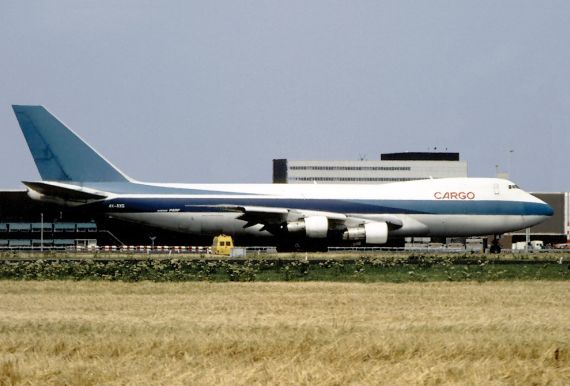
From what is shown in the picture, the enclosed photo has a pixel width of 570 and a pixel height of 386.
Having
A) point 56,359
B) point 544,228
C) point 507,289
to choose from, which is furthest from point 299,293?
point 544,228

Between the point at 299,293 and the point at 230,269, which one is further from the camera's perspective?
the point at 230,269

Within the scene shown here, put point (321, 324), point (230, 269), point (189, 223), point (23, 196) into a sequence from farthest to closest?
1. point (23, 196)
2. point (189, 223)
3. point (230, 269)
4. point (321, 324)

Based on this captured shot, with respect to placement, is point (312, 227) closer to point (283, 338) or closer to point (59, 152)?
point (59, 152)

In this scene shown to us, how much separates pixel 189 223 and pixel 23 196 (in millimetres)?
40348

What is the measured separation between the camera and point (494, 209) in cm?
6812

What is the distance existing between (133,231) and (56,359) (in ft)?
168

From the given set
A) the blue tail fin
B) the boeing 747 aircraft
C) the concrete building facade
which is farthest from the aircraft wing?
the concrete building facade

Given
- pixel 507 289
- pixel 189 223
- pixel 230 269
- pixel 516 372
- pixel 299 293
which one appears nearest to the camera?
pixel 516 372

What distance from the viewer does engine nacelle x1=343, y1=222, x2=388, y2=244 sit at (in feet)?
211

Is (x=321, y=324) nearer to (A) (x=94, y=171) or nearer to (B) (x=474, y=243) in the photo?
(A) (x=94, y=171)

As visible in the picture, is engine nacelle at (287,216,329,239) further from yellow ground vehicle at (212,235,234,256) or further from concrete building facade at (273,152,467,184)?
concrete building facade at (273,152,467,184)

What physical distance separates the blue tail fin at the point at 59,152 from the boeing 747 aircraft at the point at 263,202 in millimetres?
69

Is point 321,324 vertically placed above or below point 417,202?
below

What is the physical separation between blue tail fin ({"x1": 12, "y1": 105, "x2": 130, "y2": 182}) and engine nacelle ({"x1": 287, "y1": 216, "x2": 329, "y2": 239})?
1219 cm
